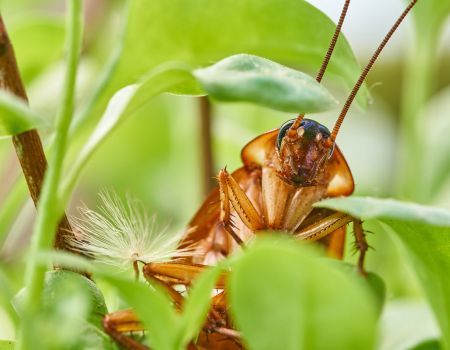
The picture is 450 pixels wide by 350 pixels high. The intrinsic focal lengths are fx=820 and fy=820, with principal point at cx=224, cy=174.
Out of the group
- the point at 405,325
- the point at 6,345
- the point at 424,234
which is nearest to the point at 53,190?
the point at 6,345

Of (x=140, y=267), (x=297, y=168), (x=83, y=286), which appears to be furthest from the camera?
(x=297, y=168)

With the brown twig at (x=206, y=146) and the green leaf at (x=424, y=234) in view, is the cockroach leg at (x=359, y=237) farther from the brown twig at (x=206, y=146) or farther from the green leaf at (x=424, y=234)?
the brown twig at (x=206, y=146)

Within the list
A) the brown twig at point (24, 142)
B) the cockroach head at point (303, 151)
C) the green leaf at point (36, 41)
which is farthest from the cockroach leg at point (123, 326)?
the green leaf at point (36, 41)

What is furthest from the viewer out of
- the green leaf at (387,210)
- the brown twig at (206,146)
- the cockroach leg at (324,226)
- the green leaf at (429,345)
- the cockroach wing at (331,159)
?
the brown twig at (206,146)

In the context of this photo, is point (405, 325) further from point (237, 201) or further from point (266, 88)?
point (266, 88)

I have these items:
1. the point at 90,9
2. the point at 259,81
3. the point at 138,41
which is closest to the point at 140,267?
the point at 138,41

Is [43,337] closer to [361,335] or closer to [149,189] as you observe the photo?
[361,335]

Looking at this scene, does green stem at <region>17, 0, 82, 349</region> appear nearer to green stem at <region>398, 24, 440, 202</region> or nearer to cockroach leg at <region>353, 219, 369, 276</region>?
cockroach leg at <region>353, 219, 369, 276</region>
